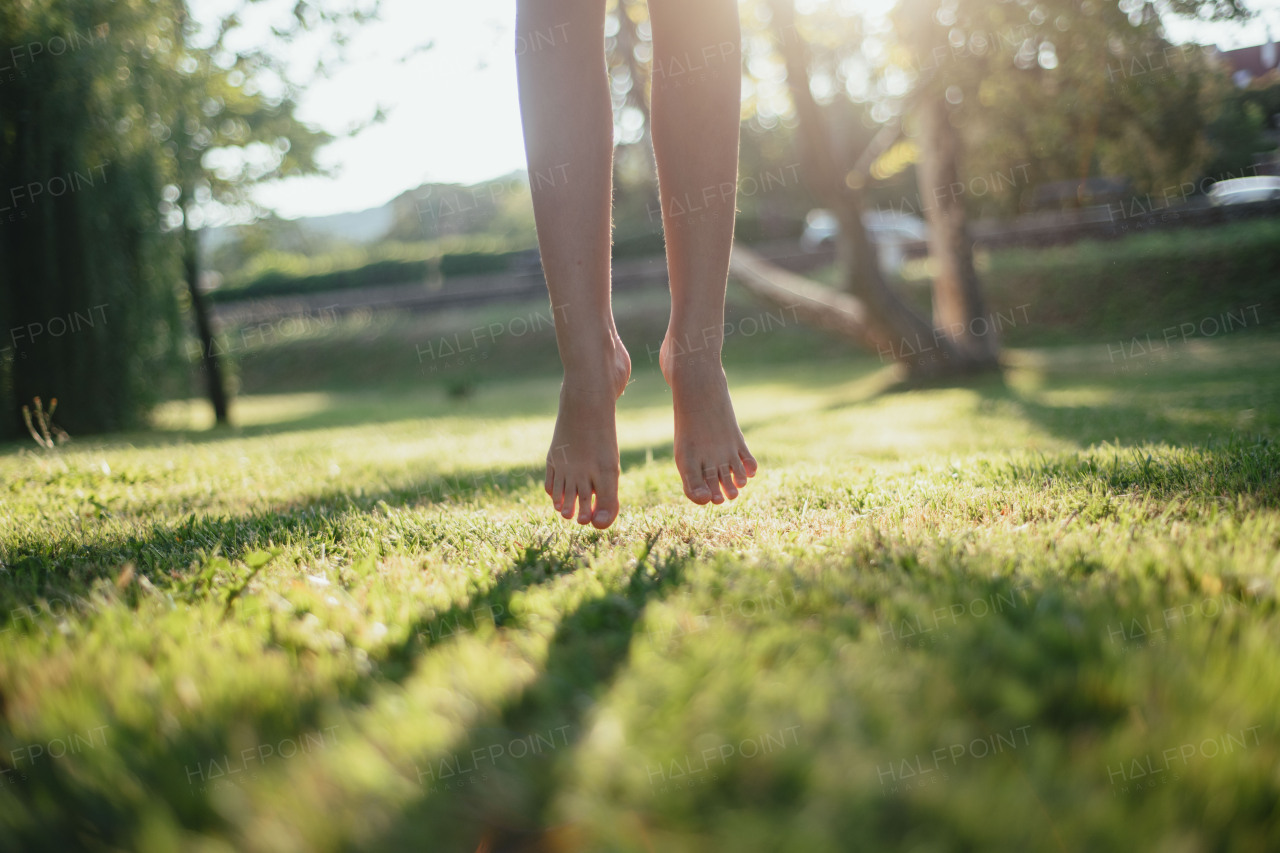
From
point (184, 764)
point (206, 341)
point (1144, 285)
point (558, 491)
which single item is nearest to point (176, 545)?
point (558, 491)

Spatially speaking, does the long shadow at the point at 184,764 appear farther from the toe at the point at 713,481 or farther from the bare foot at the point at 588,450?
the toe at the point at 713,481

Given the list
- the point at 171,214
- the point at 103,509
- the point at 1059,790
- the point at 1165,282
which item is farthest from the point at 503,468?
the point at 1165,282

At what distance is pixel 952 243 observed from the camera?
10203 mm

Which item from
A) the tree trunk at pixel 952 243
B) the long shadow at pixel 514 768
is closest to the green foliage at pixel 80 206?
the long shadow at pixel 514 768

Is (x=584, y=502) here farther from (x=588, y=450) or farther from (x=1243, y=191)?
(x=1243, y=191)

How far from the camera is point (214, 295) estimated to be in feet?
95.2

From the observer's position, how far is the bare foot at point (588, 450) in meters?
1.81

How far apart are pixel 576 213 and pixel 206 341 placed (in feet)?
37.4

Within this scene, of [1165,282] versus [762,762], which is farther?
[1165,282]

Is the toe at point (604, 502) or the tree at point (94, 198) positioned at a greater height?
the tree at point (94, 198)

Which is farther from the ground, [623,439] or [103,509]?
[103,509]

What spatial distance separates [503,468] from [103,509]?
153 cm

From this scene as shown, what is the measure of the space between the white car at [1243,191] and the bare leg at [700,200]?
19106 mm

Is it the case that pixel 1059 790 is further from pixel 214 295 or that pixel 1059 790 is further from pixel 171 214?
pixel 214 295
